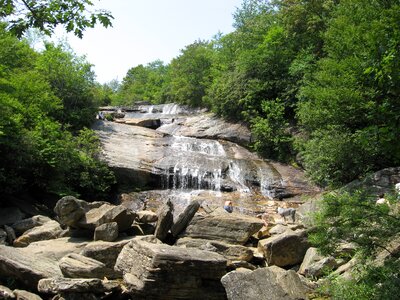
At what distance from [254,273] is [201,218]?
14.1 ft

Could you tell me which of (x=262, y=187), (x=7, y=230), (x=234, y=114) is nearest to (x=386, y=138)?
(x=7, y=230)

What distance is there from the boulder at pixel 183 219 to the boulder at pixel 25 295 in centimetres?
420

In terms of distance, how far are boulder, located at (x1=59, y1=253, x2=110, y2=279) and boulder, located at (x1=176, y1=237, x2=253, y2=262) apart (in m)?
2.37

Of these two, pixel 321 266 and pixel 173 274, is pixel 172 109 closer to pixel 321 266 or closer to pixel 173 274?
pixel 321 266

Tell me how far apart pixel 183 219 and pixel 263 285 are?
465 centimetres

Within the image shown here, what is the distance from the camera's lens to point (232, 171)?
19844 mm

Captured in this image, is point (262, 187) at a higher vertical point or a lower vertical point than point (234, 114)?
lower

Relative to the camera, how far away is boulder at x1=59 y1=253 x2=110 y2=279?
25.5 ft

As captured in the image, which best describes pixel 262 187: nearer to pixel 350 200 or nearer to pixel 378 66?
pixel 350 200

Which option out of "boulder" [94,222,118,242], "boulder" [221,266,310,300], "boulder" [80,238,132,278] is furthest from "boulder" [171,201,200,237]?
"boulder" [221,266,310,300]

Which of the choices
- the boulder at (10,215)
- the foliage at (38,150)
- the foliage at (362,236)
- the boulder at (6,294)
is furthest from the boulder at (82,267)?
the foliage at (38,150)

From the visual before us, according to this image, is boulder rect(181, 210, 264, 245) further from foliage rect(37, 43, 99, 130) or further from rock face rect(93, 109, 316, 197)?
foliage rect(37, 43, 99, 130)

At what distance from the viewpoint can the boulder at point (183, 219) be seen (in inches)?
418

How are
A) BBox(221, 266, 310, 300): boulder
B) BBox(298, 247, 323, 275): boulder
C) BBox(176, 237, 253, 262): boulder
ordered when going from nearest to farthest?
BBox(221, 266, 310, 300): boulder < BBox(298, 247, 323, 275): boulder < BBox(176, 237, 253, 262): boulder
